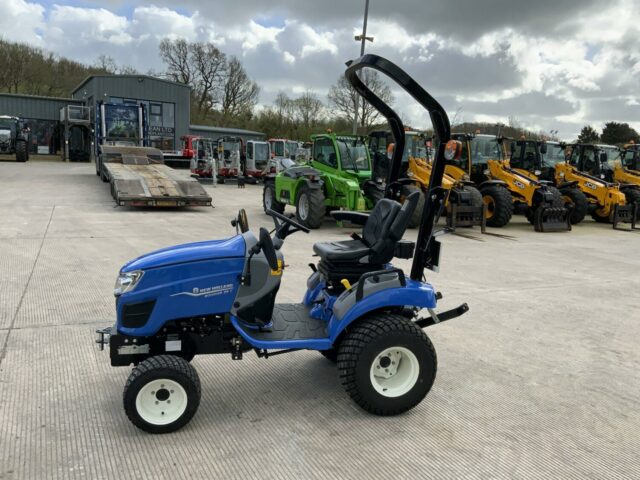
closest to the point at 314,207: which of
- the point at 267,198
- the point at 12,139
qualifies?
the point at 267,198

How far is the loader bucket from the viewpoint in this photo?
1129 cm

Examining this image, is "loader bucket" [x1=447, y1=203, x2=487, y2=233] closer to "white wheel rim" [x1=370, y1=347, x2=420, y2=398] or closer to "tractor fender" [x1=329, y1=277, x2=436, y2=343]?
"tractor fender" [x1=329, y1=277, x2=436, y2=343]

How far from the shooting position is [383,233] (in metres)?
3.46

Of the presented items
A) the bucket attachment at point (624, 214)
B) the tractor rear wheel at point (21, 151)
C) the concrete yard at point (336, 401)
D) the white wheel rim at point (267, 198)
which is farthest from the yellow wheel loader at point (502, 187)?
the tractor rear wheel at point (21, 151)

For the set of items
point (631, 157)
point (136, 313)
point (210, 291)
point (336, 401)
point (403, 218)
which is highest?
point (631, 157)

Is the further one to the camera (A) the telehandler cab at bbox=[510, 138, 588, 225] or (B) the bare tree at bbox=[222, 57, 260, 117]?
(B) the bare tree at bbox=[222, 57, 260, 117]

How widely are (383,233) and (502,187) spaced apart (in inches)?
387

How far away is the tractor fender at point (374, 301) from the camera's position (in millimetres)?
3123

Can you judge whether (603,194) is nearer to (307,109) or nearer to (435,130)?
(435,130)

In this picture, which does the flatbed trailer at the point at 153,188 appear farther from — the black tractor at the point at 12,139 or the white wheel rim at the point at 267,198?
the black tractor at the point at 12,139

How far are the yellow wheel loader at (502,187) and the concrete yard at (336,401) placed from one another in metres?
5.81

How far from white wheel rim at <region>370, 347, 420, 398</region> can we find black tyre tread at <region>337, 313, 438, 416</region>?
0.10 m

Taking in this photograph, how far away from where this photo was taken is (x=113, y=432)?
2.84m

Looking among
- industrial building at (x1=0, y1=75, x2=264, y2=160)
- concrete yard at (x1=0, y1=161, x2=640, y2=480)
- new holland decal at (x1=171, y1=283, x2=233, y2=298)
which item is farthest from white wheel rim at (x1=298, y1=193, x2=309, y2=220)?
industrial building at (x1=0, y1=75, x2=264, y2=160)
